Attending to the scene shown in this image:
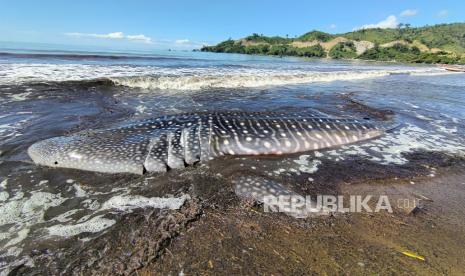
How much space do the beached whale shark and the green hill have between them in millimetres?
77723

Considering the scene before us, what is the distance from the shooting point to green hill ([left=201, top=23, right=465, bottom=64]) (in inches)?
3460

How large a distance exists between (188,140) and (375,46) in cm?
11761

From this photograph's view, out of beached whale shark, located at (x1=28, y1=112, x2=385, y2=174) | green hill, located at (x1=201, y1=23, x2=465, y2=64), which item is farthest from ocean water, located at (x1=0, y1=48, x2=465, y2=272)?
green hill, located at (x1=201, y1=23, x2=465, y2=64)

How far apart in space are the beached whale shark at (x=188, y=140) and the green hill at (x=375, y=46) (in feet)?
255

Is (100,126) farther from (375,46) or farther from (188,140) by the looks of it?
(375,46)

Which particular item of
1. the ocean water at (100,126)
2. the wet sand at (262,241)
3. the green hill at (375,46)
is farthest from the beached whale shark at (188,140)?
the green hill at (375,46)

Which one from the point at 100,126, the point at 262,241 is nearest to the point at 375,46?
the point at 100,126

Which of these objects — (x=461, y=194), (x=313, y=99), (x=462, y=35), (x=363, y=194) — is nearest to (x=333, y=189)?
(x=363, y=194)

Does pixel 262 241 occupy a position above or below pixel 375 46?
below

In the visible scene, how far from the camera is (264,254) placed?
2.61 meters

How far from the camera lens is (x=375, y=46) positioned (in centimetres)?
10412

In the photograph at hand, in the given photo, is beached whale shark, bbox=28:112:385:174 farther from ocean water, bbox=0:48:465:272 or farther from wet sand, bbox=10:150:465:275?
wet sand, bbox=10:150:465:275

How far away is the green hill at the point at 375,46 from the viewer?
87894 millimetres

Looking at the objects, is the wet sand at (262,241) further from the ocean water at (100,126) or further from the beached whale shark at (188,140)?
the beached whale shark at (188,140)
